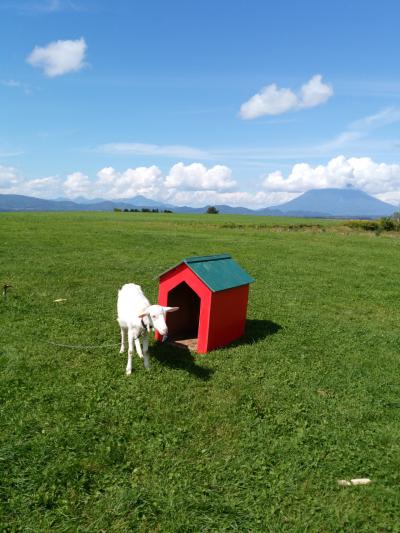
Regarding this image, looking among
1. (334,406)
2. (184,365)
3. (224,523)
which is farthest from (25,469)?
(334,406)

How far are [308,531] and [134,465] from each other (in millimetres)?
2164

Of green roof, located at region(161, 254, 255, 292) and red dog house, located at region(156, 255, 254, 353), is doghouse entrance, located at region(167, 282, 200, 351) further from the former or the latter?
green roof, located at region(161, 254, 255, 292)

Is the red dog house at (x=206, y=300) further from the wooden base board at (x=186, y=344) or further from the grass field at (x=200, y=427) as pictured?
the grass field at (x=200, y=427)

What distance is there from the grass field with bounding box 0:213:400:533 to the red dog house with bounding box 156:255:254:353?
17.7 inches

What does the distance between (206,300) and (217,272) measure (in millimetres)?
874

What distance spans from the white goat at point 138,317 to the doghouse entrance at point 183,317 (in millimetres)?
1685

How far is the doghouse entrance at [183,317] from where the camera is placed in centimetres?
957

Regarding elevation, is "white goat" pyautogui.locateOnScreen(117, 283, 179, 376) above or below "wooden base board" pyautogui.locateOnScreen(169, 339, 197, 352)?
above

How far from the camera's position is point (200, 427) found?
6.04 meters

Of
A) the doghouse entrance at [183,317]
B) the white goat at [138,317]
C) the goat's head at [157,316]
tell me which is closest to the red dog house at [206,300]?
the doghouse entrance at [183,317]

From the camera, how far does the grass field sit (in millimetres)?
4555

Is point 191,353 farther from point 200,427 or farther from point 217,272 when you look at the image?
point 200,427

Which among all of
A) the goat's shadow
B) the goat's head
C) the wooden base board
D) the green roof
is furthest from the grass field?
the green roof

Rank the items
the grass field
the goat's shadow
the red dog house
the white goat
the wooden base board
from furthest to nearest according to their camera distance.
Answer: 1. the wooden base board
2. the red dog house
3. the goat's shadow
4. the white goat
5. the grass field
